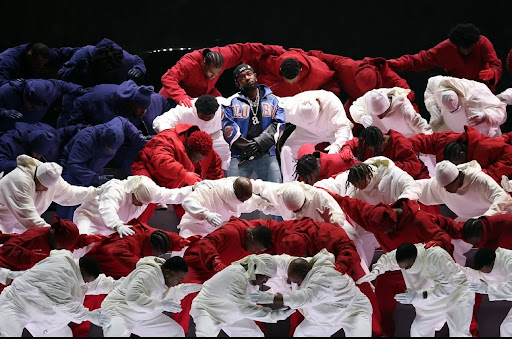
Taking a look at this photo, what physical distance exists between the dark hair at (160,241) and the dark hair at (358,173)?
149 cm

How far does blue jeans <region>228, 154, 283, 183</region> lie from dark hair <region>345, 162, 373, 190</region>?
3.01ft

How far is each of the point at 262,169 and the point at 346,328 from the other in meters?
2.05

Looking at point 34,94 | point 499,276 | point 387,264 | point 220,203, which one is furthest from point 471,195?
point 34,94

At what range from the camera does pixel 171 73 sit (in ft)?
31.4

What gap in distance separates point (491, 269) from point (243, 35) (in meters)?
4.15

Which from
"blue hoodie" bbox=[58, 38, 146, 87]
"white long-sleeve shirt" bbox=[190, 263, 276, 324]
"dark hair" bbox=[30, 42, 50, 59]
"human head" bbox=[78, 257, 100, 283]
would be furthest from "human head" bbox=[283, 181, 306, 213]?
"dark hair" bbox=[30, 42, 50, 59]

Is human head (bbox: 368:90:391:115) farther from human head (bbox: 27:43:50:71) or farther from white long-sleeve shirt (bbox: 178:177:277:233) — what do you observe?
human head (bbox: 27:43:50:71)

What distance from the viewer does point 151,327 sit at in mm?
7297

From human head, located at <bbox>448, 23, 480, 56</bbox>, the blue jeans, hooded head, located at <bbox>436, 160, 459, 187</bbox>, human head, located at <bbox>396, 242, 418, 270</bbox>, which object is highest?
human head, located at <bbox>448, 23, 480, 56</bbox>

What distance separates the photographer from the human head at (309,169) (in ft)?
28.1

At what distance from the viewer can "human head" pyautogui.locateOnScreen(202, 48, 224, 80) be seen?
9.54 metres

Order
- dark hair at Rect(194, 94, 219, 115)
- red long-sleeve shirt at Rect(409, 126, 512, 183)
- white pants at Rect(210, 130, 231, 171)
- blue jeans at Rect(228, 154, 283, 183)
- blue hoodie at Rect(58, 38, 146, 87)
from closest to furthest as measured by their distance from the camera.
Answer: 1. red long-sleeve shirt at Rect(409, 126, 512, 183)
2. blue jeans at Rect(228, 154, 283, 183)
3. dark hair at Rect(194, 94, 219, 115)
4. white pants at Rect(210, 130, 231, 171)
5. blue hoodie at Rect(58, 38, 146, 87)

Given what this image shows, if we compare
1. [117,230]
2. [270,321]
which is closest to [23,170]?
[117,230]

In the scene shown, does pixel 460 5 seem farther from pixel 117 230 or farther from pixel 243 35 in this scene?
pixel 117 230
